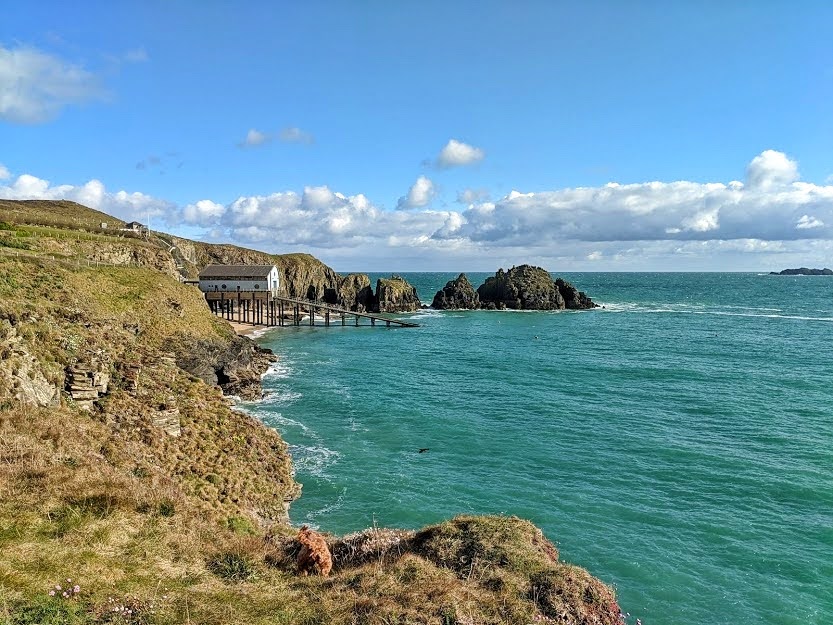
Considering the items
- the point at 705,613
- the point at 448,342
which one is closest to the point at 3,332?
the point at 705,613

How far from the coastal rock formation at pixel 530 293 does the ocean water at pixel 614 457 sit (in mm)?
64267

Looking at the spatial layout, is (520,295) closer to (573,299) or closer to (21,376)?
(573,299)

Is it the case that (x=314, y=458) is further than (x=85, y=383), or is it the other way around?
(x=314, y=458)

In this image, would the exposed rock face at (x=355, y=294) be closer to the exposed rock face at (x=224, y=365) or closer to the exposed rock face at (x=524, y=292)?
the exposed rock face at (x=524, y=292)

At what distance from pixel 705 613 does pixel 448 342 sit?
6245 cm

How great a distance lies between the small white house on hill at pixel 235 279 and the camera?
288 feet

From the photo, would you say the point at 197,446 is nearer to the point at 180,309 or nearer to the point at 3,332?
the point at 3,332

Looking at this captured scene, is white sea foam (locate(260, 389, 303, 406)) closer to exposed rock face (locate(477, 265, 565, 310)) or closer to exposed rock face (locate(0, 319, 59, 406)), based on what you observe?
exposed rock face (locate(0, 319, 59, 406))

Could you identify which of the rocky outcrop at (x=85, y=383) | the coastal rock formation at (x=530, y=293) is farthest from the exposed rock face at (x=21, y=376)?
the coastal rock formation at (x=530, y=293)

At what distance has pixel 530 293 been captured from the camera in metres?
135

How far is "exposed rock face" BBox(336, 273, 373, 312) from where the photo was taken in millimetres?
129625

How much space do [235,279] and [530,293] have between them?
252 ft

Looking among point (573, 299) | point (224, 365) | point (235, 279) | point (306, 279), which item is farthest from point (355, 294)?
point (224, 365)

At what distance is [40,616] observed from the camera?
9195 mm
